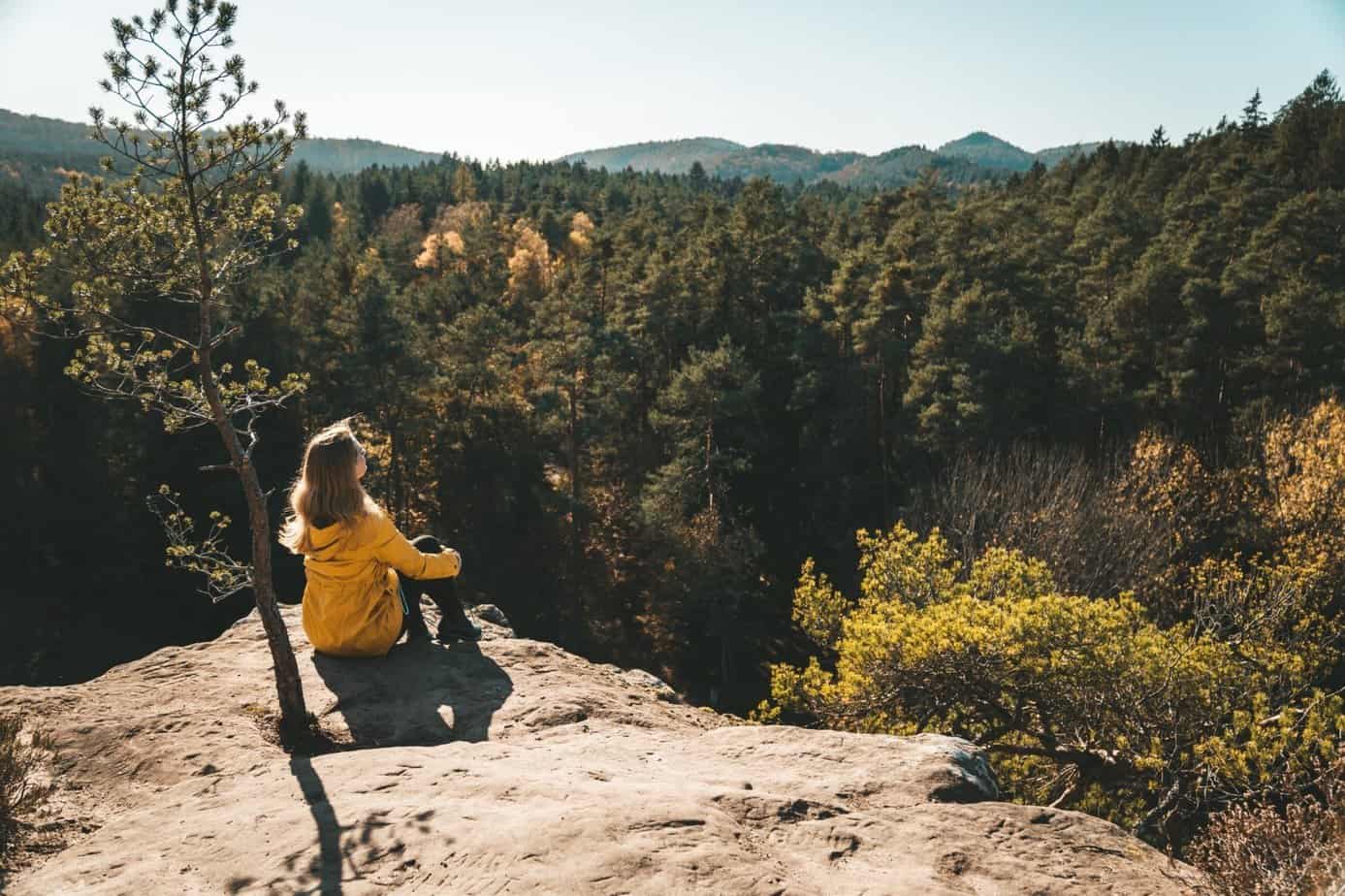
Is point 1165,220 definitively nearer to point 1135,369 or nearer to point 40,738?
point 1135,369

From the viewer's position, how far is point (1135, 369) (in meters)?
31.0

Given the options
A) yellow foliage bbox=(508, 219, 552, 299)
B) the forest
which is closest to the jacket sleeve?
the forest

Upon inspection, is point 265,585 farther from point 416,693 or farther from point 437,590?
point 437,590

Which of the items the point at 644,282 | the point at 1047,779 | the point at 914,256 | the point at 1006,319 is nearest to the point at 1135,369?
the point at 1006,319

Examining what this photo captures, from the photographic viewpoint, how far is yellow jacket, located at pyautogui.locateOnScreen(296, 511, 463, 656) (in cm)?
659

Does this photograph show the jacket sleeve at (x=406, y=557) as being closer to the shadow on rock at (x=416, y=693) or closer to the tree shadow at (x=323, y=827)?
the shadow on rock at (x=416, y=693)

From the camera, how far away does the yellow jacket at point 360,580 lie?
659 centimetres

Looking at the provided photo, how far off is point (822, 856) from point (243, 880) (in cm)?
297

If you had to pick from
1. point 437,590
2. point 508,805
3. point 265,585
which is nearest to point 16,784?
point 265,585

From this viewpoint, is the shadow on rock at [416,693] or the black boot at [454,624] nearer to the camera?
the shadow on rock at [416,693]

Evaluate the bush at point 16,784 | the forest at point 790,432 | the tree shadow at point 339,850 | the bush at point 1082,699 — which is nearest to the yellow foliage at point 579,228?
the forest at point 790,432

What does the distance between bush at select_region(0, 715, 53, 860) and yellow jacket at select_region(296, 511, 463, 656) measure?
207cm

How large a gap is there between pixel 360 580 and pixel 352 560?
25cm

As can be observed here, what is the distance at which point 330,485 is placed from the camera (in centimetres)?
639
